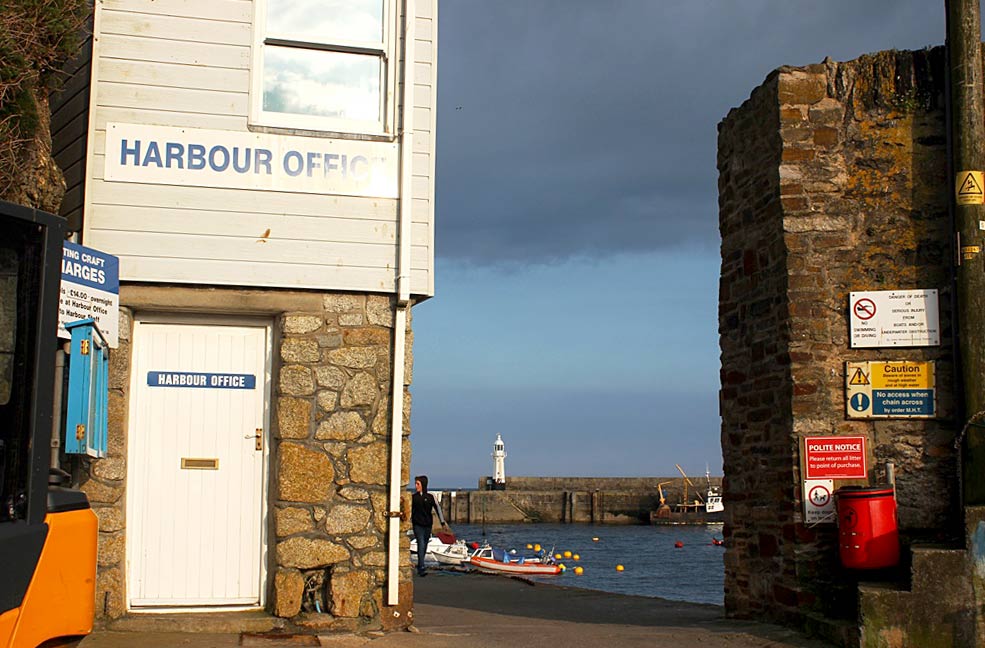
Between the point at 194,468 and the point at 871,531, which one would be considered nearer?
the point at 194,468

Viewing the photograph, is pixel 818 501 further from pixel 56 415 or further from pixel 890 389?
pixel 56 415

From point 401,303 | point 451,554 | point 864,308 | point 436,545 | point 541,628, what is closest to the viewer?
point 401,303

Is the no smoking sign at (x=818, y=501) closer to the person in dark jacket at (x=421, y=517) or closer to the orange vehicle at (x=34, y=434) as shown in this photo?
the orange vehicle at (x=34, y=434)

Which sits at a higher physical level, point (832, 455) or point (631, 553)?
point (832, 455)

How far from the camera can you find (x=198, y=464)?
8289mm

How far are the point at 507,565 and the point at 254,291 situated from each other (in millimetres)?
20310

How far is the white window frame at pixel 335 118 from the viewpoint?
8.52 meters

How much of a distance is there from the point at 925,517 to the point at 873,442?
2.34 ft

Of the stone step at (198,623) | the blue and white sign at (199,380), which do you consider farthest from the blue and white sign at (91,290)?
the stone step at (198,623)

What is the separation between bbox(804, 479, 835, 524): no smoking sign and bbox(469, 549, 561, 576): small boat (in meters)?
15.7

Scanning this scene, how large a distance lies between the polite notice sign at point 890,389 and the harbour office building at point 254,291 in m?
3.64

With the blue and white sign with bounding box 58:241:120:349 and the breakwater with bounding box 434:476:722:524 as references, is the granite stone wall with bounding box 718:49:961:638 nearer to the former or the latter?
the blue and white sign with bounding box 58:241:120:349

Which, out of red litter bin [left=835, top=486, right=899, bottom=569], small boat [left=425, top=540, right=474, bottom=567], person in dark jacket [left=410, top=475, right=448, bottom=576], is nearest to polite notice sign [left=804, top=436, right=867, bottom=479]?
red litter bin [left=835, top=486, right=899, bottom=569]

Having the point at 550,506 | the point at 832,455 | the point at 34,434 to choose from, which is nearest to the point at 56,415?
the point at 34,434
